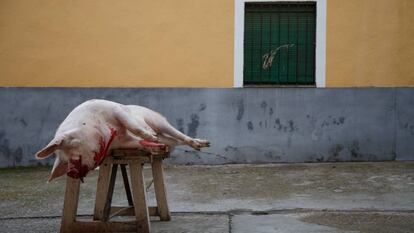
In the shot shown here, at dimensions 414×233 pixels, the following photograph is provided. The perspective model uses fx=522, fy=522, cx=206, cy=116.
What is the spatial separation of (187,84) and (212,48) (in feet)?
2.08

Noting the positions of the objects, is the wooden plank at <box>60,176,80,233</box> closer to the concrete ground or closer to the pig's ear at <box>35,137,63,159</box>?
the pig's ear at <box>35,137,63,159</box>

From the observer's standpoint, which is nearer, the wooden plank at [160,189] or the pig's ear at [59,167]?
the pig's ear at [59,167]

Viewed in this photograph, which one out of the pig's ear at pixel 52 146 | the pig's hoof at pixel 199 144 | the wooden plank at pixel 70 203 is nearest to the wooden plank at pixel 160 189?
the pig's hoof at pixel 199 144

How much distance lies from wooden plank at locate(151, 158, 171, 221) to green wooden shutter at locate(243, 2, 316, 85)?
12.1 feet

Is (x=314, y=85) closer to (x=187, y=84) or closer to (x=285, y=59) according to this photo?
(x=285, y=59)

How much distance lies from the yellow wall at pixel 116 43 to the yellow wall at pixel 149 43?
0.05ft

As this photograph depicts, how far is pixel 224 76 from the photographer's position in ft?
24.8

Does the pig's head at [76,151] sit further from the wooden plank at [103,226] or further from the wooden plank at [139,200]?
the wooden plank at [103,226]

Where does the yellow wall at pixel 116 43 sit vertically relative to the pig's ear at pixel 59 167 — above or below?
above

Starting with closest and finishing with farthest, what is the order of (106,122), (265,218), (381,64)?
(106,122) < (265,218) < (381,64)

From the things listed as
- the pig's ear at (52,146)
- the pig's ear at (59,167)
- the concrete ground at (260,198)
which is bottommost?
the concrete ground at (260,198)

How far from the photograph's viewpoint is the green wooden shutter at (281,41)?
7637 millimetres

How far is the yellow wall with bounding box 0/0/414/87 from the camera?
7441 millimetres

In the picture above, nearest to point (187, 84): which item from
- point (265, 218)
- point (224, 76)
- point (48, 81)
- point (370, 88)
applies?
point (224, 76)
